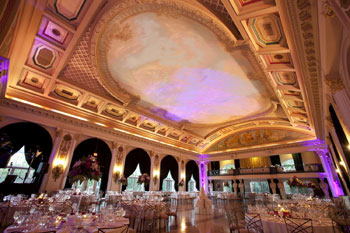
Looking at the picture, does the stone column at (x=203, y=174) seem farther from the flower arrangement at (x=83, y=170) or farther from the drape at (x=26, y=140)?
the flower arrangement at (x=83, y=170)

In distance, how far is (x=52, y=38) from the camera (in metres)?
5.94

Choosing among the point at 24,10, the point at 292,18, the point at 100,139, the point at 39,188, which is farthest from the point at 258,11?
the point at 39,188

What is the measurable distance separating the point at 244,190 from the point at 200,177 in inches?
201

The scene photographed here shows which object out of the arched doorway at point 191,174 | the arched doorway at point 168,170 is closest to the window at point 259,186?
the arched doorway at point 191,174

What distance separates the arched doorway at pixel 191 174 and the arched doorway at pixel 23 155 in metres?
13.9

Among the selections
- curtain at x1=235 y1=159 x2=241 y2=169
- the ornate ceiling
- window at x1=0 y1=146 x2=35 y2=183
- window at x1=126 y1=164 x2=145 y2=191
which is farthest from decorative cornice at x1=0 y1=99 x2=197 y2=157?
curtain at x1=235 y1=159 x2=241 y2=169

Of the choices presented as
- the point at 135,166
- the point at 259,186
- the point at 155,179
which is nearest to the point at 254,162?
the point at 259,186

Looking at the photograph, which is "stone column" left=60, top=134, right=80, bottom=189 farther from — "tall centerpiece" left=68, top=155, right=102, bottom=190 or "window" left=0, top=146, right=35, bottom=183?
"tall centerpiece" left=68, top=155, right=102, bottom=190

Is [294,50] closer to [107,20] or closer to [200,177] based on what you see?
[107,20]

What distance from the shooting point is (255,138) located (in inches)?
670

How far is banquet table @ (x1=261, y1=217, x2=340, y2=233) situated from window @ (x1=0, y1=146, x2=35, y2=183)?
33.6 feet

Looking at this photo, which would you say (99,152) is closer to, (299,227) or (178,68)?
(178,68)

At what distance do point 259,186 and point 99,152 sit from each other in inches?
621

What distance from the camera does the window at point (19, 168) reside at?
7375 millimetres
